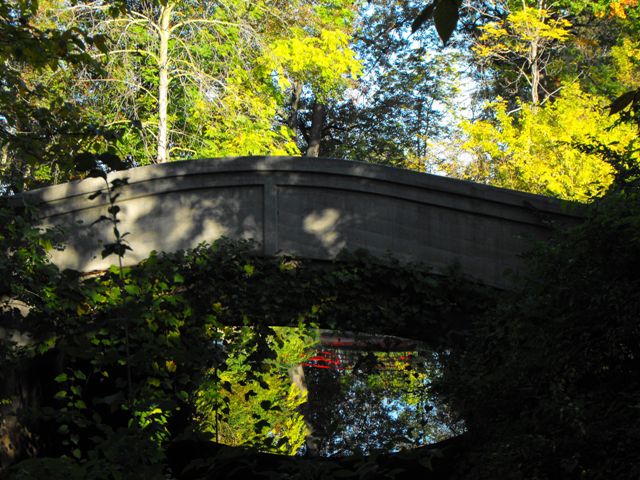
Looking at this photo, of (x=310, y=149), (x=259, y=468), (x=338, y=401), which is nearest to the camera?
(x=259, y=468)

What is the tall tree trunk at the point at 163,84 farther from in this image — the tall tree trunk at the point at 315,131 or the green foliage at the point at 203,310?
the tall tree trunk at the point at 315,131

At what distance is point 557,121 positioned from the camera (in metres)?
15.5

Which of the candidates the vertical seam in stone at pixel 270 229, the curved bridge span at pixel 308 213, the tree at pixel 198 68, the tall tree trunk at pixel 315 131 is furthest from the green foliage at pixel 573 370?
the tall tree trunk at pixel 315 131

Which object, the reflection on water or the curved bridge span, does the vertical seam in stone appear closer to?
the curved bridge span

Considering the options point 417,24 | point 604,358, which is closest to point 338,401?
point 604,358

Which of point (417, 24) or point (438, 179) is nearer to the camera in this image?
point (417, 24)

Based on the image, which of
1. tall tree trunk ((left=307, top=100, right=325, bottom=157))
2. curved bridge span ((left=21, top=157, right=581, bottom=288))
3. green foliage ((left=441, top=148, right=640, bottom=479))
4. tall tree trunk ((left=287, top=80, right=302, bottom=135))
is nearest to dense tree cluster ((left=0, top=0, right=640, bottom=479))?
green foliage ((left=441, top=148, right=640, bottom=479))

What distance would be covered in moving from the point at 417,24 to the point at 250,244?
20.5ft

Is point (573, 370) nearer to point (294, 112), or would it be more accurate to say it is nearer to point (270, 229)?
point (270, 229)

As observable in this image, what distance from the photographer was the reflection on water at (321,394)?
8.38 metres

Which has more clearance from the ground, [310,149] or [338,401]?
[310,149]

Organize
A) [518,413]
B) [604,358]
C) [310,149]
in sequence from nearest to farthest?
[604,358] → [518,413] → [310,149]

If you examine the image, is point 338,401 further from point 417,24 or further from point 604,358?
point 417,24

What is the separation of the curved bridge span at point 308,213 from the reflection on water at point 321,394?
3.28 ft
